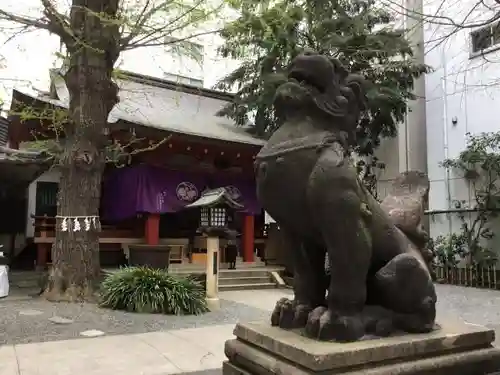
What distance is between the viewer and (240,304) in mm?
8992

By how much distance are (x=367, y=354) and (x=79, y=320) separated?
234 inches

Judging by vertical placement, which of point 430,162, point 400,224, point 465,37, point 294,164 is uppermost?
point 465,37

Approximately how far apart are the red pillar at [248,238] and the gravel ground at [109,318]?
175 inches

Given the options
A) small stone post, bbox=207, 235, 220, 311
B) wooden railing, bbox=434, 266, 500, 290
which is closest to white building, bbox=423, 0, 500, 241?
wooden railing, bbox=434, 266, 500, 290

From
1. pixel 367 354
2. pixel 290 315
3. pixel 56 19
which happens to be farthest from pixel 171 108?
pixel 367 354

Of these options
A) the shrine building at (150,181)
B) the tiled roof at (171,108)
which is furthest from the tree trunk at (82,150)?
the tiled roof at (171,108)

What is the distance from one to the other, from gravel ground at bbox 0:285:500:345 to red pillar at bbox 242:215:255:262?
4454mm

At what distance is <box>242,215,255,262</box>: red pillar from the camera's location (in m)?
13.6

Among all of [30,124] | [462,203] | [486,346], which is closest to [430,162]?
[462,203]

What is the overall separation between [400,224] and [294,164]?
97 cm

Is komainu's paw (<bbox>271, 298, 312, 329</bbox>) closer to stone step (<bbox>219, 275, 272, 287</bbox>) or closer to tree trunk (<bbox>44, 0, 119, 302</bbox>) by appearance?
tree trunk (<bbox>44, 0, 119, 302</bbox>)

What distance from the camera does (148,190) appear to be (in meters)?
12.5

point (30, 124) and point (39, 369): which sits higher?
point (30, 124)

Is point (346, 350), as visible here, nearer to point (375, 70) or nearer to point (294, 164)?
point (294, 164)
